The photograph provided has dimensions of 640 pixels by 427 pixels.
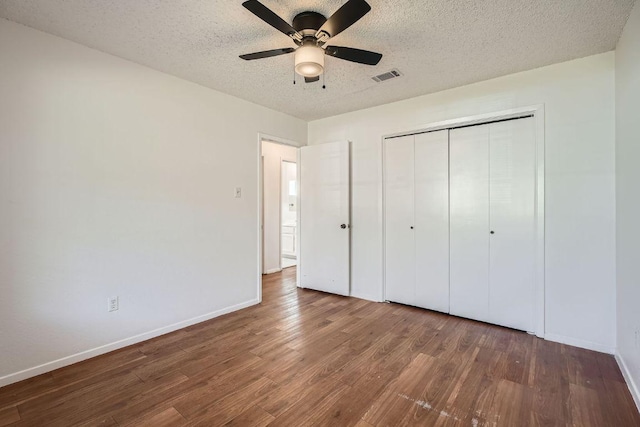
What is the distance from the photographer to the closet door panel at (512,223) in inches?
113

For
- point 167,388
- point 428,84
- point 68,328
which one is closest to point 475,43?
point 428,84

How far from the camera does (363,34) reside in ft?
7.37

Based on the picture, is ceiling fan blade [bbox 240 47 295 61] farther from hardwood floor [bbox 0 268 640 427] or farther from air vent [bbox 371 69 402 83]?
hardwood floor [bbox 0 268 640 427]

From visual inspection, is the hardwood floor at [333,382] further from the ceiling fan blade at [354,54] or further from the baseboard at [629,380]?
the ceiling fan blade at [354,54]

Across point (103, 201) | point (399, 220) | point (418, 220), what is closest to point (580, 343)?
point (418, 220)

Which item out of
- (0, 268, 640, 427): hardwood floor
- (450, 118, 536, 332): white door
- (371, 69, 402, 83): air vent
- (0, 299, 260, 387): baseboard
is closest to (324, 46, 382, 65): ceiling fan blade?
(371, 69, 402, 83): air vent

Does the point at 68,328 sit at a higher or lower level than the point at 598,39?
lower

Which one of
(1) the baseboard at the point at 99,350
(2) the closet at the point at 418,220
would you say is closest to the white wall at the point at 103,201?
(1) the baseboard at the point at 99,350

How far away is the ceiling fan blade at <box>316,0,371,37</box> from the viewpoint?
1.57 meters

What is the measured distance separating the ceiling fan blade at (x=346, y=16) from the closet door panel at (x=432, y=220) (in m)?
2.02

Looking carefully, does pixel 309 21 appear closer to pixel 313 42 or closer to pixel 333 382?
pixel 313 42

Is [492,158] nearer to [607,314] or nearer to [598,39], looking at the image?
[598,39]

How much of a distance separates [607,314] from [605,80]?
1922 millimetres

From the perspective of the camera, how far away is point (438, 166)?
342 cm
